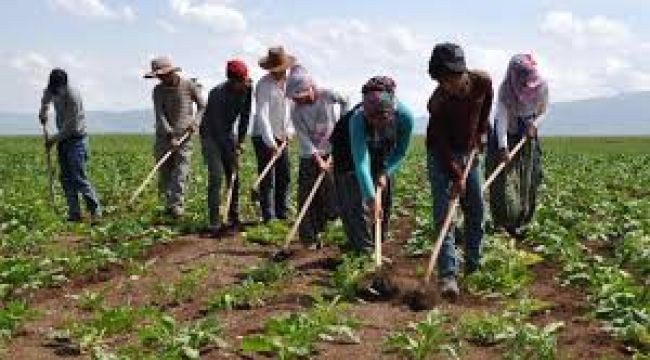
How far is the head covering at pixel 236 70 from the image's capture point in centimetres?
1148

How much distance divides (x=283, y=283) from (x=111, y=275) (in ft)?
6.20

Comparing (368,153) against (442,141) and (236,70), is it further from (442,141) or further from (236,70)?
(236,70)

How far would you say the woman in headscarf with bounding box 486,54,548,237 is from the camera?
11133mm

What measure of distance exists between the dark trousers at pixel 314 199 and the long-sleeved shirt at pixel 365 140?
5.76 feet

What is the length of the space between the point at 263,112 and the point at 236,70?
553 millimetres

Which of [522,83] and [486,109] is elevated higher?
[522,83]

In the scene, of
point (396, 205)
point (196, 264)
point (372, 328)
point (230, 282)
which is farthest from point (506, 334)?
point (396, 205)

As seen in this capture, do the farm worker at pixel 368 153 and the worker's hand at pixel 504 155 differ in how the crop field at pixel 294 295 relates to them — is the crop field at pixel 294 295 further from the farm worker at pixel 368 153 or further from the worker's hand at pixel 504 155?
the worker's hand at pixel 504 155

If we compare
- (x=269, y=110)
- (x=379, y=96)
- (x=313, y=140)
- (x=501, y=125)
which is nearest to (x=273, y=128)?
(x=269, y=110)

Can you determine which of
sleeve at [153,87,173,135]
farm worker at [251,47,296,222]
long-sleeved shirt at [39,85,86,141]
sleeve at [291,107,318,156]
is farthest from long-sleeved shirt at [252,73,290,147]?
long-sleeved shirt at [39,85,86,141]

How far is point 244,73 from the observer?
11547 mm

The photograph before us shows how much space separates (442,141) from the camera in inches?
328

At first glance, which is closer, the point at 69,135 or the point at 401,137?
the point at 401,137

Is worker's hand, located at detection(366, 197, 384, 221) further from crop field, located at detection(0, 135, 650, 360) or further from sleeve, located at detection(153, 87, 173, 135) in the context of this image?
sleeve, located at detection(153, 87, 173, 135)
